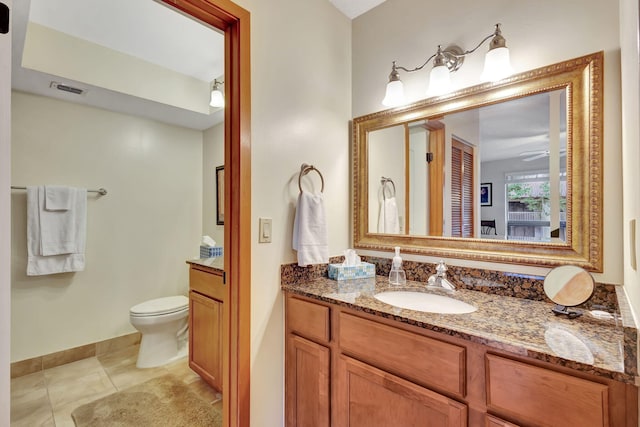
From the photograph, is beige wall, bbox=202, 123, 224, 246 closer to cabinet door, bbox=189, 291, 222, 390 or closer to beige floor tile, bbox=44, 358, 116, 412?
cabinet door, bbox=189, 291, 222, 390

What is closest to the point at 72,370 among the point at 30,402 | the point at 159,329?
the point at 30,402

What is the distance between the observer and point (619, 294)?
37.8 inches

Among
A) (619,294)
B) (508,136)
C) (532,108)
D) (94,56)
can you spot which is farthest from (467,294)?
(94,56)

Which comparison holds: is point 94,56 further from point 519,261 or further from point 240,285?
point 519,261

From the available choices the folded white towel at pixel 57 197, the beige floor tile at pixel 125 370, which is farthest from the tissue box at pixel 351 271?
the folded white towel at pixel 57 197

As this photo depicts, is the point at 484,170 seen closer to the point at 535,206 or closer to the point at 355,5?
the point at 535,206

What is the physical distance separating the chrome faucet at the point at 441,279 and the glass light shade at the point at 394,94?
904 mm

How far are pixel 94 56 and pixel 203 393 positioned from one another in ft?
8.40

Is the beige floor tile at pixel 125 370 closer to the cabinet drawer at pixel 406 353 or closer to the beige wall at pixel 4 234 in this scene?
the beige wall at pixel 4 234

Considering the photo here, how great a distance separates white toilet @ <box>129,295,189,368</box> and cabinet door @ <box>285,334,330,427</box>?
138 centimetres

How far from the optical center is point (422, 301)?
1.36 m

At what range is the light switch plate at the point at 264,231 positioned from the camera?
4.65ft

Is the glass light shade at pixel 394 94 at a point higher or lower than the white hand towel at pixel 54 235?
higher

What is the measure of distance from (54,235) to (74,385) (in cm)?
114
